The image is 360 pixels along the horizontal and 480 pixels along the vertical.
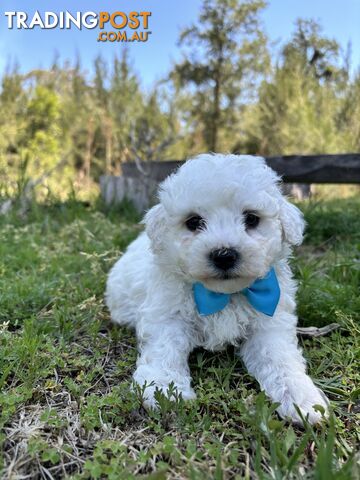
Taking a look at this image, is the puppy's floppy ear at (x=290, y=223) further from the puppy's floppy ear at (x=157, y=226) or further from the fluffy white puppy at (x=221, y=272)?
the puppy's floppy ear at (x=157, y=226)

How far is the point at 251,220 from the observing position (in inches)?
90.3

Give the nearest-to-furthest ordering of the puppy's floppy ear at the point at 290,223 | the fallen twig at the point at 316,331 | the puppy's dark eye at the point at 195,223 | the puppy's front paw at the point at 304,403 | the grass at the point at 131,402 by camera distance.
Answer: the grass at the point at 131,402
the puppy's front paw at the point at 304,403
the puppy's dark eye at the point at 195,223
the puppy's floppy ear at the point at 290,223
the fallen twig at the point at 316,331

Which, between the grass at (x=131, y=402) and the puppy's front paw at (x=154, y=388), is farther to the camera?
the puppy's front paw at (x=154, y=388)

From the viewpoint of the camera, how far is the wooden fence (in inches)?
214

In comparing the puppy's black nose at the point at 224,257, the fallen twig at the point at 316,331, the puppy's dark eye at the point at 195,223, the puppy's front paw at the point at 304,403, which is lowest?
the fallen twig at the point at 316,331

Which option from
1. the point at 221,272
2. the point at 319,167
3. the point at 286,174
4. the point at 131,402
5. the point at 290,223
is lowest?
the point at 131,402

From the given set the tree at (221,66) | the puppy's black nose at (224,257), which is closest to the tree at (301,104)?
the tree at (221,66)

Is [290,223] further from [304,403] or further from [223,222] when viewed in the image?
[304,403]

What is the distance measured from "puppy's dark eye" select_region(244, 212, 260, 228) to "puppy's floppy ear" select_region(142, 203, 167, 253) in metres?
0.46

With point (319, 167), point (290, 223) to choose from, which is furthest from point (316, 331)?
point (319, 167)

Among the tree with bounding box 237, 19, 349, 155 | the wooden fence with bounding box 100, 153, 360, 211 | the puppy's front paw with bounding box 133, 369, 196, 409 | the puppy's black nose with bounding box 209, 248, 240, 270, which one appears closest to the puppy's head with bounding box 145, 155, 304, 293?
the puppy's black nose with bounding box 209, 248, 240, 270

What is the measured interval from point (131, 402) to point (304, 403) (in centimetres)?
74

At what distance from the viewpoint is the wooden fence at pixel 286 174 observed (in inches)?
214

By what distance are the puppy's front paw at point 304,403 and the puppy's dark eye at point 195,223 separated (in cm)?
90
